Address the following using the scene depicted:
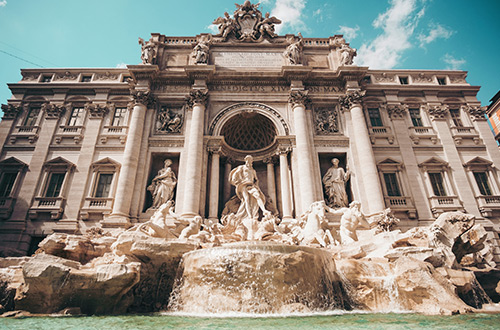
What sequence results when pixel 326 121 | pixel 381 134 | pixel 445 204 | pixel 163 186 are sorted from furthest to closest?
pixel 381 134
pixel 326 121
pixel 445 204
pixel 163 186

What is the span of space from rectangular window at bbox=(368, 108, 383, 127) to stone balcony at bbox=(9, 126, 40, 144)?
78.7 feet

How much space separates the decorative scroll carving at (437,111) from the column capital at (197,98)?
16.6m

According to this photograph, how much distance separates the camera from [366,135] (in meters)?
17.8

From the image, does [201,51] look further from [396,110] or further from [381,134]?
[396,110]

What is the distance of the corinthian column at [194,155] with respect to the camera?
51.3ft

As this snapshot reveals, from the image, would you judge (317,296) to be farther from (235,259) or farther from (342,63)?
(342,63)

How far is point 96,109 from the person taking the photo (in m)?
19.9

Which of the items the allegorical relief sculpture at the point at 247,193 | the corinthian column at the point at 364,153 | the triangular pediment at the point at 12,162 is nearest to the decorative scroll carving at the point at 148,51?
the triangular pediment at the point at 12,162

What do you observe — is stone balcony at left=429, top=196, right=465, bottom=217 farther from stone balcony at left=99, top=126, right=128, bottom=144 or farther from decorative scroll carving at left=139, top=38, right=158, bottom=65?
decorative scroll carving at left=139, top=38, right=158, bottom=65

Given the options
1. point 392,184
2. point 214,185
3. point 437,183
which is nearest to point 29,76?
point 214,185

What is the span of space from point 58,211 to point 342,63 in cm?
2129

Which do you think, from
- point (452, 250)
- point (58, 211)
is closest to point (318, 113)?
point (452, 250)

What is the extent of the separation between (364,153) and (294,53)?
9.00m

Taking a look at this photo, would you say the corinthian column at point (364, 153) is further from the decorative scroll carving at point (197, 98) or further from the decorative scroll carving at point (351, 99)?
the decorative scroll carving at point (197, 98)
